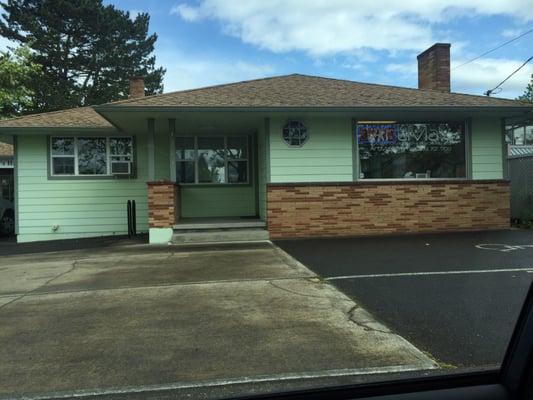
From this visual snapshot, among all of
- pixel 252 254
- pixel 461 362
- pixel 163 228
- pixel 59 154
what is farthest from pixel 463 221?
pixel 59 154

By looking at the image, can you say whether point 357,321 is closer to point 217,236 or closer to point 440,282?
point 440,282

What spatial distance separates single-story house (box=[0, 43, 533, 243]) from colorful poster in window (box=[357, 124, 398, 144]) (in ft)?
0.09

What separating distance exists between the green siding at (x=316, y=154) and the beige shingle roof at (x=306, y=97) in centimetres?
68

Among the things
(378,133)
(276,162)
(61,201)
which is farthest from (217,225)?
(61,201)

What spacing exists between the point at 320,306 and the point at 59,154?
1196cm

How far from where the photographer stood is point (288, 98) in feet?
43.9

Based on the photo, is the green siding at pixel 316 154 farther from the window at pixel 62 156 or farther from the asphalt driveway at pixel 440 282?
the window at pixel 62 156

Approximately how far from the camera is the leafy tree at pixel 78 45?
3272cm

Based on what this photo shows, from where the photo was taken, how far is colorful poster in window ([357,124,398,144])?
13.7 meters

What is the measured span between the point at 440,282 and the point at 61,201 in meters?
11.8

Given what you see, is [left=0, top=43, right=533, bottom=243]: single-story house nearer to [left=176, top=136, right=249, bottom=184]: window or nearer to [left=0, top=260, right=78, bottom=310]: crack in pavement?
[left=176, top=136, right=249, bottom=184]: window

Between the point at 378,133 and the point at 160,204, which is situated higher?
→ the point at 378,133

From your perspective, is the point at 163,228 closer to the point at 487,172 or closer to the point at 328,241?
the point at 328,241

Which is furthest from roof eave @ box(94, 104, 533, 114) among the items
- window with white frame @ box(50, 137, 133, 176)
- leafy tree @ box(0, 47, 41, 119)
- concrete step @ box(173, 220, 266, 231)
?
leafy tree @ box(0, 47, 41, 119)
